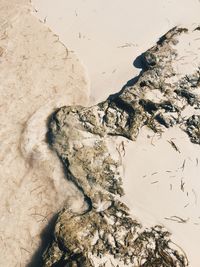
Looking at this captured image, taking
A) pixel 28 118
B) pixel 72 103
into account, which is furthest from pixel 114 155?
pixel 28 118

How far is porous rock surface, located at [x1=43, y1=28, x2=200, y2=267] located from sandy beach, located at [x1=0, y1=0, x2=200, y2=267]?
0.33 ft

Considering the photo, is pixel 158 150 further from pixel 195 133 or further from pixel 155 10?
pixel 155 10

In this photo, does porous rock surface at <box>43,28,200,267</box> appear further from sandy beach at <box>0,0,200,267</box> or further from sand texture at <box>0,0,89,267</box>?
sand texture at <box>0,0,89,267</box>

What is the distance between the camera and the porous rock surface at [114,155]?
4082 mm

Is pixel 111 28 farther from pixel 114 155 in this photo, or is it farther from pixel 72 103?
pixel 114 155

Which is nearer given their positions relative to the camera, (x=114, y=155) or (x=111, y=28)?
(x=114, y=155)

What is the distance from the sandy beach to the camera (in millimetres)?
4398

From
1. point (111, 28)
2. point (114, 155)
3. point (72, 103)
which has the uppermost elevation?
point (111, 28)

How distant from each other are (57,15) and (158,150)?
2.46 metres

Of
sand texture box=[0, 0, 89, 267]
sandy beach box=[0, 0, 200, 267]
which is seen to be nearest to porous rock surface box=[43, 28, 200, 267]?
sandy beach box=[0, 0, 200, 267]

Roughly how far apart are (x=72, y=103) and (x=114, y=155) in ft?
3.07

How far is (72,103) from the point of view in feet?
17.1

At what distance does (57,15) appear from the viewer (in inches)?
231

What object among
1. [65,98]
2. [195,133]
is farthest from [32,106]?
[195,133]
